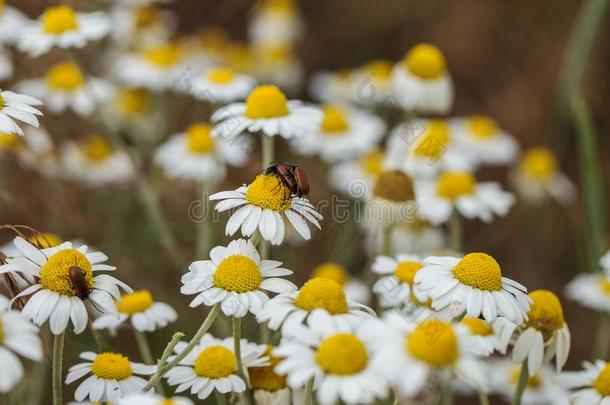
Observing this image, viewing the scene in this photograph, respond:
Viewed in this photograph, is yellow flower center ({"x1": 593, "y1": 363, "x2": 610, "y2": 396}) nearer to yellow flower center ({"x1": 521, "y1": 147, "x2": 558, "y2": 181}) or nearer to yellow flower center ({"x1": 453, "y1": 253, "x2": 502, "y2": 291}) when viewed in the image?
yellow flower center ({"x1": 453, "y1": 253, "x2": 502, "y2": 291})

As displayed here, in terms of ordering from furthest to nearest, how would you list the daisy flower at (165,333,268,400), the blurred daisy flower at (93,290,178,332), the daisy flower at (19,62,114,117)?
the daisy flower at (19,62,114,117), the blurred daisy flower at (93,290,178,332), the daisy flower at (165,333,268,400)

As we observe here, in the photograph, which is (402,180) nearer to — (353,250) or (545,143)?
(353,250)

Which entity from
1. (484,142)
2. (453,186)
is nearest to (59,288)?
(453,186)

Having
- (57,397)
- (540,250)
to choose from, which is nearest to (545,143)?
(540,250)

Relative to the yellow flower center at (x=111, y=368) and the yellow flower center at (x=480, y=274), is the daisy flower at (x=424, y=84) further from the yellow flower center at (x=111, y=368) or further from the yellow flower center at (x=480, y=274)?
the yellow flower center at (x=111, y=368)

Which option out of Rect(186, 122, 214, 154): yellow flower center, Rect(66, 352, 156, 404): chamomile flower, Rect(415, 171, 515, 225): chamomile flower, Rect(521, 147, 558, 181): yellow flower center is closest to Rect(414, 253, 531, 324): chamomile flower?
Rect(66, 352, 156, 404): chamomile flower

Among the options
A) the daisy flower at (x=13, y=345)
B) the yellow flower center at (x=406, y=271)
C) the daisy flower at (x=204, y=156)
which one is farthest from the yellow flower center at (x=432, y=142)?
the daisy flower at (x=13, y=345)
